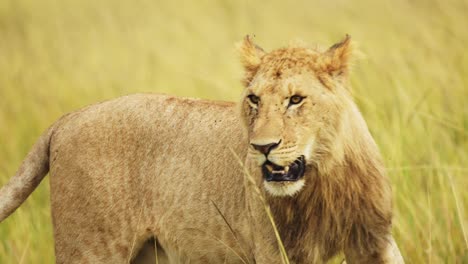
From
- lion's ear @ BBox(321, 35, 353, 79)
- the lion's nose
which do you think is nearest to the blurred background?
lion's ear @ BBox(321, 35, 353, 79)

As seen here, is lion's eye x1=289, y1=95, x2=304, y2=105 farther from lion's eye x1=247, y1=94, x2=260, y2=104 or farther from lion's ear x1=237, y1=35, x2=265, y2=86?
lion's ear x1=237, y1=35, x2=265, y2=86

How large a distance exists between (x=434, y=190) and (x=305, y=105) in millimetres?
1619

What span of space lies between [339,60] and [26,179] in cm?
190

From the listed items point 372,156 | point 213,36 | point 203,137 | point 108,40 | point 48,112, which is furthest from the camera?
point 108,40

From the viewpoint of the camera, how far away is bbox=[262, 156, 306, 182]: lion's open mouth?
4398mm

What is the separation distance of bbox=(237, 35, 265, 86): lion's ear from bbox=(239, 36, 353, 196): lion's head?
0.01 m

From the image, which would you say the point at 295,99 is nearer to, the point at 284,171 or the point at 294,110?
the point at 294,110

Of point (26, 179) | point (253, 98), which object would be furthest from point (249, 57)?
point (26, 179)

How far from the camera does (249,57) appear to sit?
4.87m

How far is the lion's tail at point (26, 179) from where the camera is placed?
5.55 meters

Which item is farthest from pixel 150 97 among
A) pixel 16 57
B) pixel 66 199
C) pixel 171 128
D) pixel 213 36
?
pixel 16 57

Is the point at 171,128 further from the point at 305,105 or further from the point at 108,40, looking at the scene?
the point at 108,40

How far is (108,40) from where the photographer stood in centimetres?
1176

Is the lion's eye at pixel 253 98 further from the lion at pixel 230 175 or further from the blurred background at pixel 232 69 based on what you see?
the blurred background at pixel 232 69
